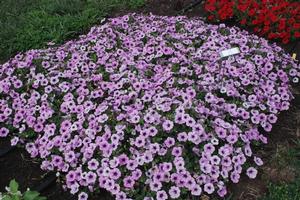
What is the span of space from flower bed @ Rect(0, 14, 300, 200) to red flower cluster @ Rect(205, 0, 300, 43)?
0.42 meters

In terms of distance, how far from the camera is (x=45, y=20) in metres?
6.45

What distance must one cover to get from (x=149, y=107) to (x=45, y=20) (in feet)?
9.45

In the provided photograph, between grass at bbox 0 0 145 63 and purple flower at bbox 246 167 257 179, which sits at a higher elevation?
purple flower at bbox 246 167 257 179

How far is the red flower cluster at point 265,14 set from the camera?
5.49 meters

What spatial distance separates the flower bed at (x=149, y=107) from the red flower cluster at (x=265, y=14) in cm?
42

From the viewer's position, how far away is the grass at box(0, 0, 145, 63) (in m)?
6.11

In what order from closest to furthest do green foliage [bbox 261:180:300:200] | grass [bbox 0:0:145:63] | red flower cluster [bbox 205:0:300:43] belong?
green foliage [bbox 261:180:300:200], red flower cluster [bbox 205:0:300:43], grass [bbox 0:0:145:63]

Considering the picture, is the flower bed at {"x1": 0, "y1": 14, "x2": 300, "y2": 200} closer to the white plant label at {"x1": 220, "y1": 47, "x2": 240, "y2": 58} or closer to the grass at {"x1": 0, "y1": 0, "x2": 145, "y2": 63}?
the white plant label at {"x1": 220, "y1": 47, "x2": 240, "y2": 58}

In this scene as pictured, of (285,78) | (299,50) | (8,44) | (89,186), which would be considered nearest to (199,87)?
(285,78)

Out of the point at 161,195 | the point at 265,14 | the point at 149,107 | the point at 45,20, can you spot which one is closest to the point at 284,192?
the point at 161,195

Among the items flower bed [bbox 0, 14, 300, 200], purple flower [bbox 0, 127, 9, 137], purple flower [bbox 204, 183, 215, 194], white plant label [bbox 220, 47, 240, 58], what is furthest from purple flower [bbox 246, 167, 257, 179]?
purple flower [bbox 0, 127, 9, 137]

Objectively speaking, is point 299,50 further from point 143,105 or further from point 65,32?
point 65,32

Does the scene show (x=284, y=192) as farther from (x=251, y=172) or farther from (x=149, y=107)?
(x=149, y=107)

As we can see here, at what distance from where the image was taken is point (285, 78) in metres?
4.68
